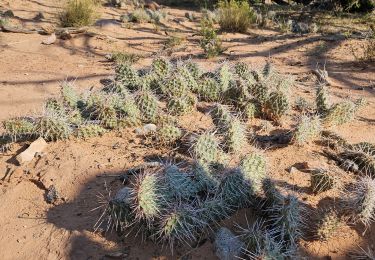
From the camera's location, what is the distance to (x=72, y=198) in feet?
10.0

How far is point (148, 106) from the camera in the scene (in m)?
3.87

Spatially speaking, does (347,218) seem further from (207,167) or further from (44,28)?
(44,28)

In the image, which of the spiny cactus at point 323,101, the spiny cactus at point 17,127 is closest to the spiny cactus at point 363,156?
the spiny cactus at point 323,101

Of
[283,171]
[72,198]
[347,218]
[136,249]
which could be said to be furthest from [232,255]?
[72,198]

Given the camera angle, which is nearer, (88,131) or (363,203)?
(363,203)

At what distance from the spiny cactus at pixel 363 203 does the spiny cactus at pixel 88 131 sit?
211 centimetres

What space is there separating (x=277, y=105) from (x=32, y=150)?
218 centimetres

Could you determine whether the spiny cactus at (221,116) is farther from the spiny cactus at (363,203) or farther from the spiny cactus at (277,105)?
the spiny cactus at (363,203)

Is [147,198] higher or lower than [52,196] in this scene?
higher

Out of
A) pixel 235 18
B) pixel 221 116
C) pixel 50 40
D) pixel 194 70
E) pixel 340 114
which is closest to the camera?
pixel 221 116

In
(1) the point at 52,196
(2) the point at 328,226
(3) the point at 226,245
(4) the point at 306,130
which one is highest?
(4) the point at 306,130

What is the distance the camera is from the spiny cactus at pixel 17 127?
3572 mm

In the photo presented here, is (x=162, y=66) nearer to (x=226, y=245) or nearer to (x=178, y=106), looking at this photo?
(x=178, y=106)

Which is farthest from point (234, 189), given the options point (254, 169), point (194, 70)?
point (194, 70)
